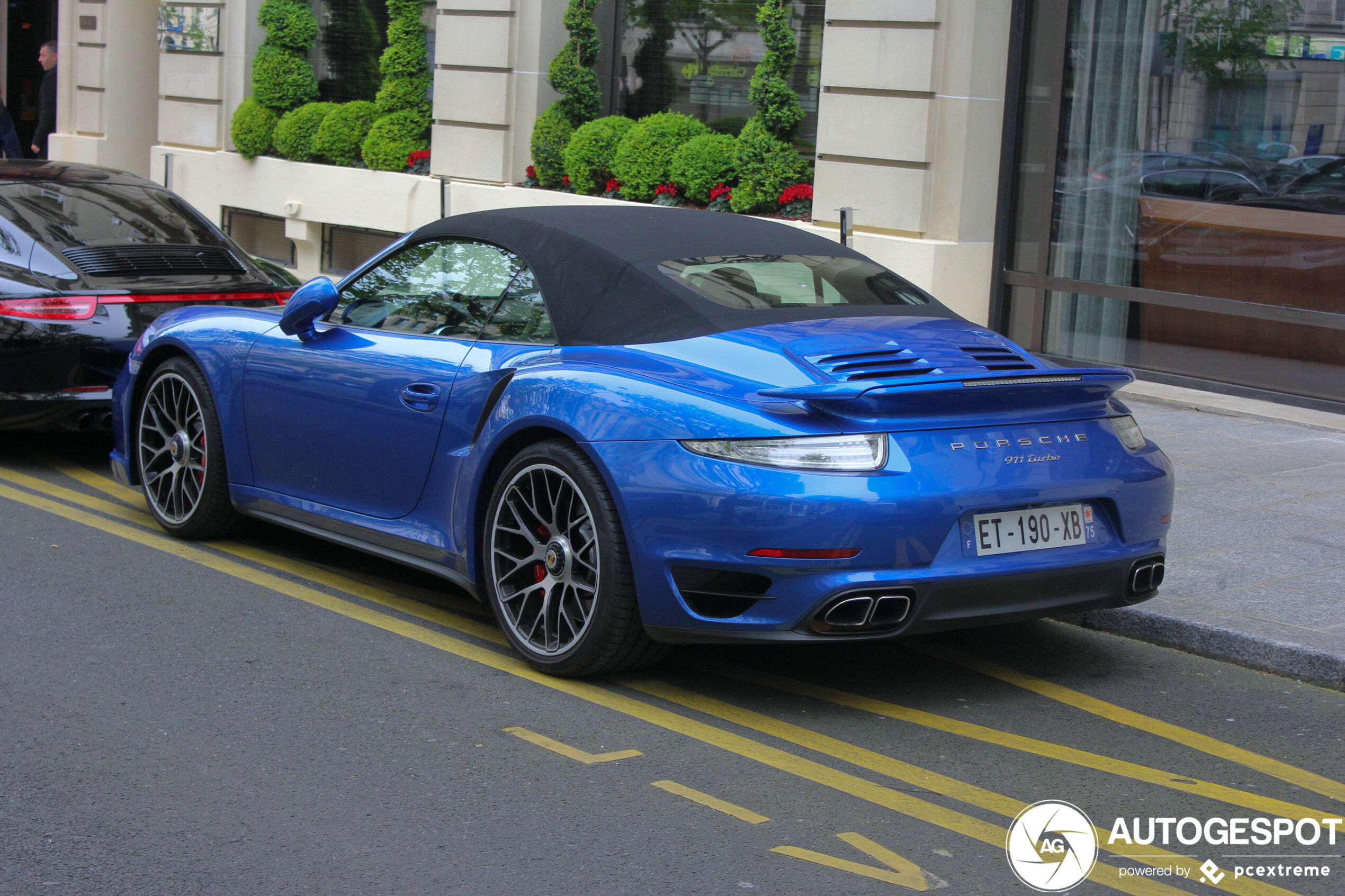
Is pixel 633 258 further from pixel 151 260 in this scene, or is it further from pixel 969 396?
pixel 151 260

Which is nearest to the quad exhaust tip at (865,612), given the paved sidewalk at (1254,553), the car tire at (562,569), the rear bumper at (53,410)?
the car tire at (562,569)

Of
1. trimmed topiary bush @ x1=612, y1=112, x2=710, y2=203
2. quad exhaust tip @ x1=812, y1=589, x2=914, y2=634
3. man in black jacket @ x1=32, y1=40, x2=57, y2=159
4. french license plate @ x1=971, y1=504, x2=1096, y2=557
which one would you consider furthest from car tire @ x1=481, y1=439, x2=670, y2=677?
man in black jacket @ x1=32, y1=40, x2=57, y2=159

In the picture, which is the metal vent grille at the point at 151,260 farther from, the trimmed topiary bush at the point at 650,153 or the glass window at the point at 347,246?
the glass window at the point at 347,246

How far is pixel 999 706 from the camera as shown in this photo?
4633mm

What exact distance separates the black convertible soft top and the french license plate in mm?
943

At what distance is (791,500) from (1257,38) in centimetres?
783

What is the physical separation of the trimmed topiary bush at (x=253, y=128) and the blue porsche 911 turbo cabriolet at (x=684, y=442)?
12466mm

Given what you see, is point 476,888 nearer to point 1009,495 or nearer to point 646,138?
point 1009,495

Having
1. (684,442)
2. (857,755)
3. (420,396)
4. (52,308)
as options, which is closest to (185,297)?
(52,308)

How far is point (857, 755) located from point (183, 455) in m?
3.42

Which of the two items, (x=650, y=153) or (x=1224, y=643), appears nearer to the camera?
(x=1224, y=643)

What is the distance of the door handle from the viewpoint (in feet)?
16.7

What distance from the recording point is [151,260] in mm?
8094

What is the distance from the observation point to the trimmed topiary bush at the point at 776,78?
12703 mm
